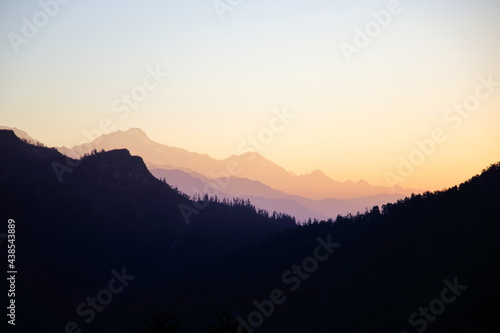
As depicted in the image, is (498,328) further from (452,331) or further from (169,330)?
(169,330)

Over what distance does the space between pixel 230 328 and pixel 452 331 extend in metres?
33.1

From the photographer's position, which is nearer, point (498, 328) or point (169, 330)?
point (169, 330)

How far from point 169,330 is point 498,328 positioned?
163558mm

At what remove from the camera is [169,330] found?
68125 mm

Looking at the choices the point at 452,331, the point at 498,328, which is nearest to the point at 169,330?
the point at 452,331

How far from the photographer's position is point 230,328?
6675 centimetres

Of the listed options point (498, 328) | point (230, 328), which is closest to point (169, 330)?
point (230, 328)

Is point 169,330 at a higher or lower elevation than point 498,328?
higher

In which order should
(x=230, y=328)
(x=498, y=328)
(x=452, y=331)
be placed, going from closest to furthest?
(x=230, y=328), (x=452, y=331), (x=498, y=328)

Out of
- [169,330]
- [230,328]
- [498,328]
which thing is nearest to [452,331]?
[230,328]

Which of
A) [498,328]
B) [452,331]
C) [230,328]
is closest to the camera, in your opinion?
[230,328]

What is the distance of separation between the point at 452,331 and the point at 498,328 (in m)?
134

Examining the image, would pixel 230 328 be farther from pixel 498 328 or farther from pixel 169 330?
pixel 498 328

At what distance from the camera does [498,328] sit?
646 feet
